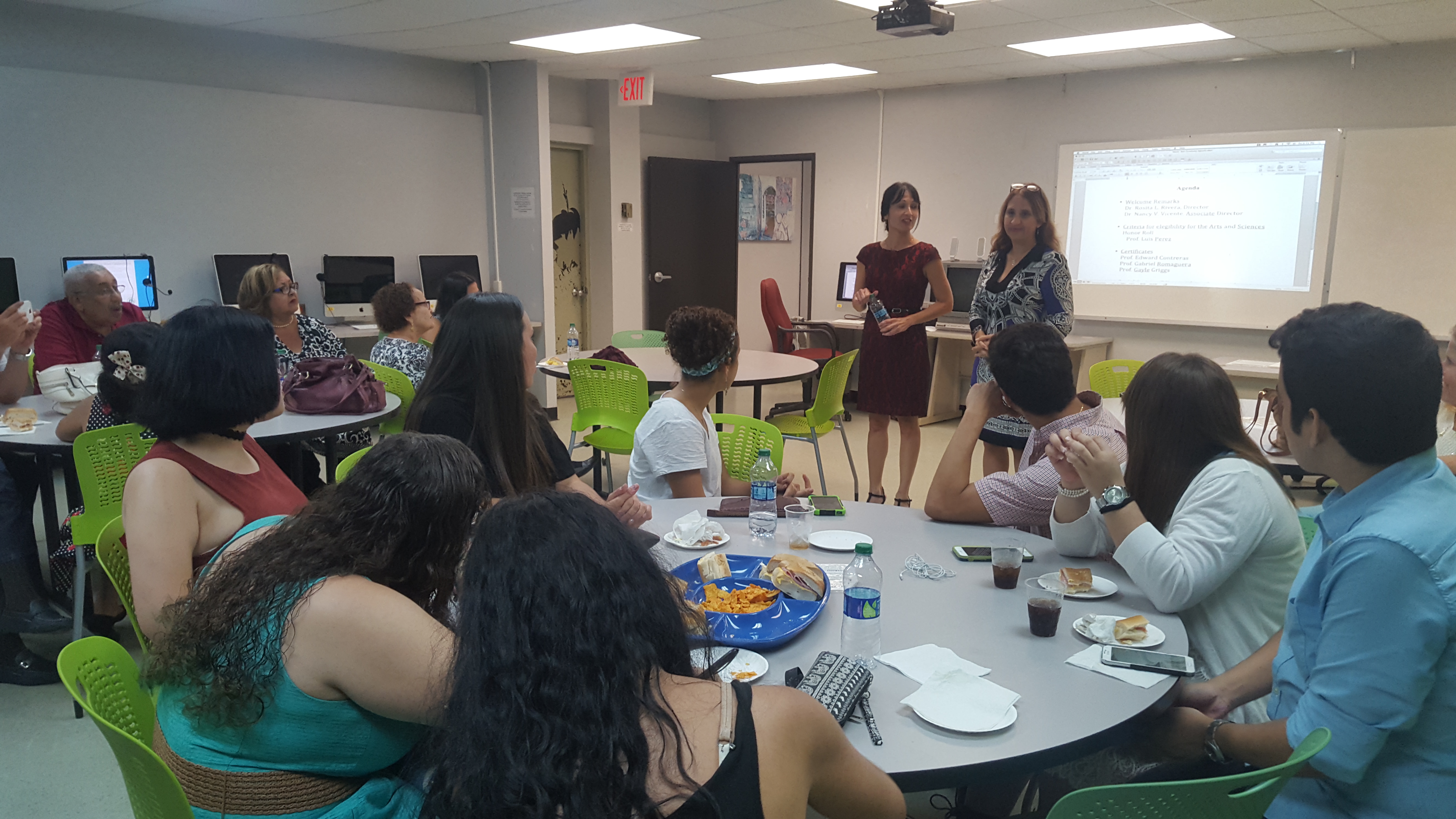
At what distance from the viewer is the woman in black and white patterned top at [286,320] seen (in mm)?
4109

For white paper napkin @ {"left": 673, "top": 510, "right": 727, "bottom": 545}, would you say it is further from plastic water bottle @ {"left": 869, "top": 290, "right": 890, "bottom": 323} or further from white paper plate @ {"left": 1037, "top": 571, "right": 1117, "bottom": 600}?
plastic water bottle @ {"left": 869, "top": 290, "right": 890, "bottom": 323}

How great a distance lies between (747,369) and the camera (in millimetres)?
4840

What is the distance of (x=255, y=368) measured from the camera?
6.25 ft

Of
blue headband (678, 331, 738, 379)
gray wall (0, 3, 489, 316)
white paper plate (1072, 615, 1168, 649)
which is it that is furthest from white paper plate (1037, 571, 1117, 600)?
gray wall (0, 3, 489, 316)

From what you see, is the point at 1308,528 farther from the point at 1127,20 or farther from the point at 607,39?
the point at 607,39

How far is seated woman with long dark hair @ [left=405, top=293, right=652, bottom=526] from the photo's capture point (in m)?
2.35

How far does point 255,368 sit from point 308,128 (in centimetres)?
496

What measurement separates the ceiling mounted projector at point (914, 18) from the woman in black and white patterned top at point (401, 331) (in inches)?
100

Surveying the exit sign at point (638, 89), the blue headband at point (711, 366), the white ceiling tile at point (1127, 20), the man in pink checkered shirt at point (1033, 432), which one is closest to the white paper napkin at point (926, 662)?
the man in pink checkered shirt at point (1033, 432)

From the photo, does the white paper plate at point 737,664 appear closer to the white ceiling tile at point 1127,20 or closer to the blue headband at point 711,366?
the blue headband at point 711,366

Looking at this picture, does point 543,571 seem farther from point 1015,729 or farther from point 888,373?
point 888,373

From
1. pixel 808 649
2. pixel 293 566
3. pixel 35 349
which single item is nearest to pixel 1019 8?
pixel 808 649

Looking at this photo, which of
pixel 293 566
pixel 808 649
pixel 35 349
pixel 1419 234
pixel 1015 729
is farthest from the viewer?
pixel 1419 234

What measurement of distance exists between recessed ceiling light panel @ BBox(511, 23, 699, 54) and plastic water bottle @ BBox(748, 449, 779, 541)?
3.70m
